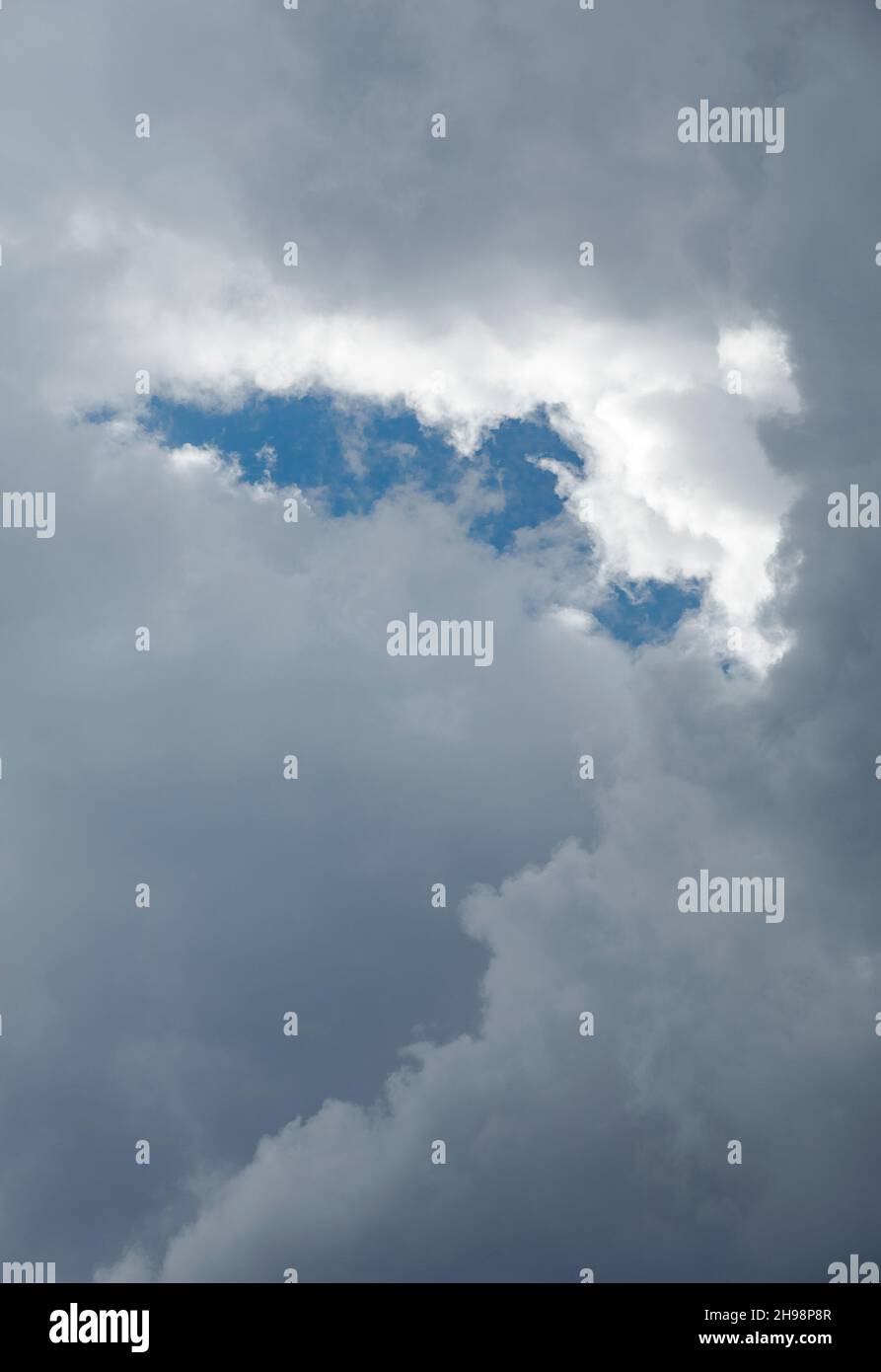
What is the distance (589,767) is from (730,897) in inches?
540

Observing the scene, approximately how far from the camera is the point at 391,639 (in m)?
74.6

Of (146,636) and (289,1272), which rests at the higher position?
(146,636)

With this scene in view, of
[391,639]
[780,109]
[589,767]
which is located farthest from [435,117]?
[589,767]

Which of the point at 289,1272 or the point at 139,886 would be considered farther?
the point at 139,886

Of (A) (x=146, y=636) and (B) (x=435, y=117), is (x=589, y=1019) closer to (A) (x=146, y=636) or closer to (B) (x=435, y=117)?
(A) (x=146, y=636)

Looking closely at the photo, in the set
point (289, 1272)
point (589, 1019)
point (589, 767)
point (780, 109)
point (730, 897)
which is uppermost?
point (780, 109)

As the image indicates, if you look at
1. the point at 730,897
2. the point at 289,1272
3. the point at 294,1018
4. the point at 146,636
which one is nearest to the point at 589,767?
the point at 730,897
